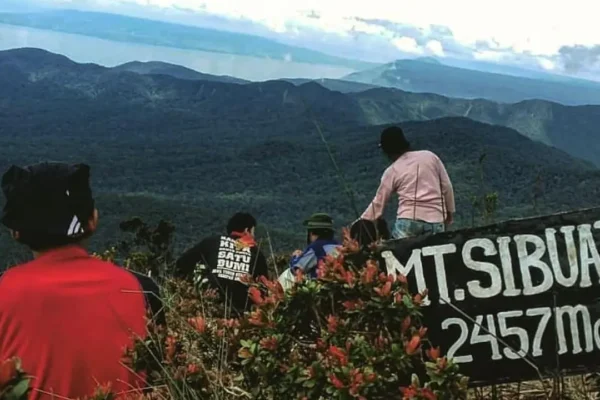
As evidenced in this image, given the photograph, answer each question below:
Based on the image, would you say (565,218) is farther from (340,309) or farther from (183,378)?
(183,378)

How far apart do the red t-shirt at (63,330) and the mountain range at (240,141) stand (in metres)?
0.80

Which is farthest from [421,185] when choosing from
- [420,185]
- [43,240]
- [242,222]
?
[43,240]

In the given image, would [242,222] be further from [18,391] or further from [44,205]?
[18,391]

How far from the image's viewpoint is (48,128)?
355ft

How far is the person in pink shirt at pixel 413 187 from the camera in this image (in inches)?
209

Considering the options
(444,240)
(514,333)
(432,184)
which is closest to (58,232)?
(444,240)

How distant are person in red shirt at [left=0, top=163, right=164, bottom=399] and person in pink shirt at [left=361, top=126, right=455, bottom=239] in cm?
307

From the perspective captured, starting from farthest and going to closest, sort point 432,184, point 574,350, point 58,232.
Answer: point 432,184 < point 58,232 < point 574,350

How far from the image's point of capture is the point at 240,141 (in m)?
103

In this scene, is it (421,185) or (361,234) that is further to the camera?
(421,185)

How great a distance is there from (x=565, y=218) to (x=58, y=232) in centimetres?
128

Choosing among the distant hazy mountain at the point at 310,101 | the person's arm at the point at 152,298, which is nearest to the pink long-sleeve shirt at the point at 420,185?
the person's arm at the point at 152,298

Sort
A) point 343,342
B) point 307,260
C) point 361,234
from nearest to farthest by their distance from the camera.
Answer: point 343,342 → point 361,234 → point 307,260

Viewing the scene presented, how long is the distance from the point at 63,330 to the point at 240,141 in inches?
3997
